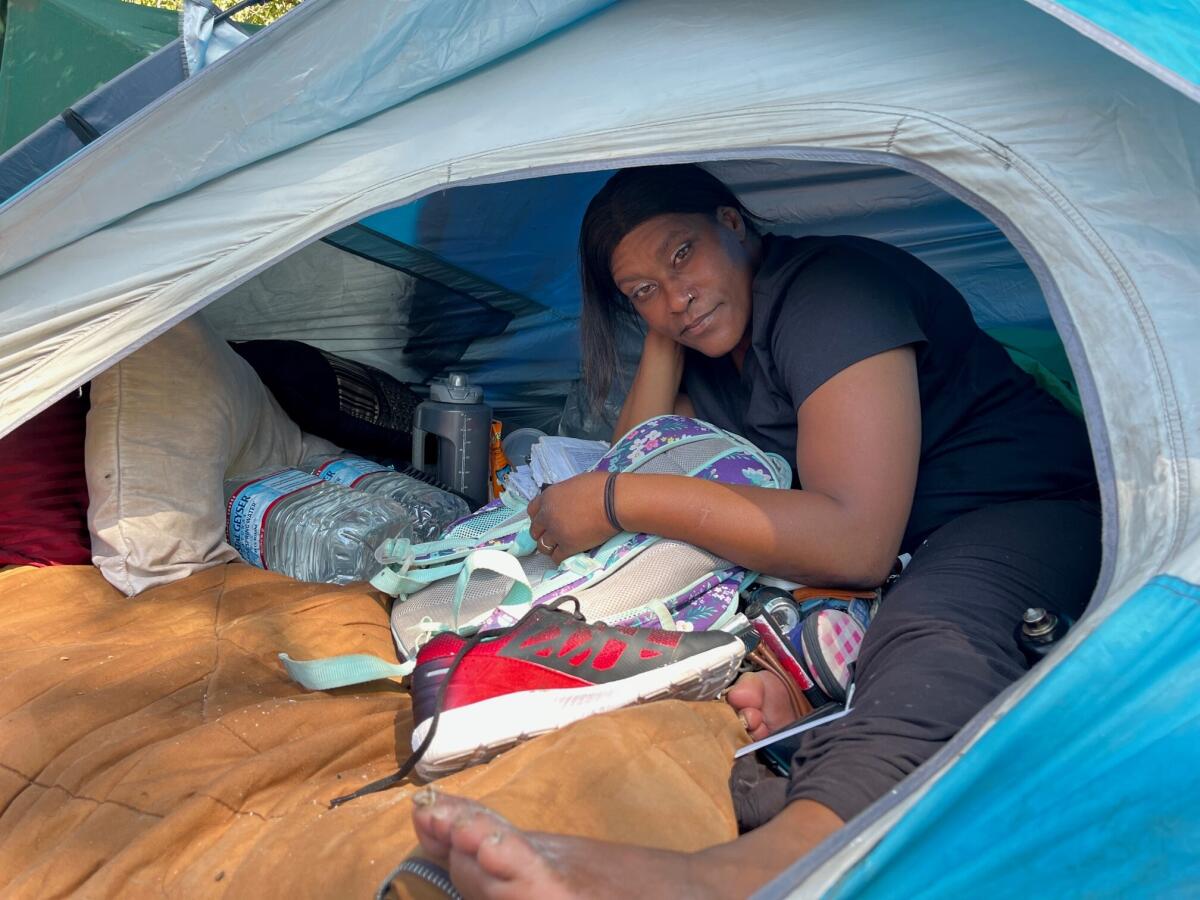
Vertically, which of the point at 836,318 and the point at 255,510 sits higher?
the point at 836,318

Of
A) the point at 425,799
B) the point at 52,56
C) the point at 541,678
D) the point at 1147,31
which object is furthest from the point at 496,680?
the point at 52,56

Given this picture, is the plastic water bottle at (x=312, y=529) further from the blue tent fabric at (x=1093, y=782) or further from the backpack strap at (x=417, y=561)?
the blue tent fabric at (x=1093, y=782)

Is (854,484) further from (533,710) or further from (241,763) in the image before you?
(241,763)

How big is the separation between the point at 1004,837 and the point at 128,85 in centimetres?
212

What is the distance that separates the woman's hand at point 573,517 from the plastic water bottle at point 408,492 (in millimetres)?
436

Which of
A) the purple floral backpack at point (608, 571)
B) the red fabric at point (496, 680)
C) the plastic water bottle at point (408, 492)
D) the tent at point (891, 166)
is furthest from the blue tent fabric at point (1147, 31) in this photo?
the plastic water bottle at point (408, 492)

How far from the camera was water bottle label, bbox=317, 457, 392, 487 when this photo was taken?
198 centimetres

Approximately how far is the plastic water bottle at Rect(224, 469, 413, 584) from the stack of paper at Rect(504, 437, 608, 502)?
0.26m

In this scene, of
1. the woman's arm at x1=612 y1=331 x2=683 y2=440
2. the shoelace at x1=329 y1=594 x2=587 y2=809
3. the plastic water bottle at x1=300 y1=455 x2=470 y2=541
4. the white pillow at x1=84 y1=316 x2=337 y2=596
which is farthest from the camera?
the plastic water bottle at x1=300 y1=455 x2=470 y2=541

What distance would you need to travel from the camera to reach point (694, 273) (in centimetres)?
150

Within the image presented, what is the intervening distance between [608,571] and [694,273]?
0.43 m

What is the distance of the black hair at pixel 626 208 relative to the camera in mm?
1518

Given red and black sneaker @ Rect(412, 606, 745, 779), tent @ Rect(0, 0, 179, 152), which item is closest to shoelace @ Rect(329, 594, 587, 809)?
red and black sneaker @ Rect(412, 606, 745, 779)

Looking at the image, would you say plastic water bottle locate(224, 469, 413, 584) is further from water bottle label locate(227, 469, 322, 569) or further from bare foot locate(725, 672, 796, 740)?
bare foot locate(725, 672, 796, 740)
